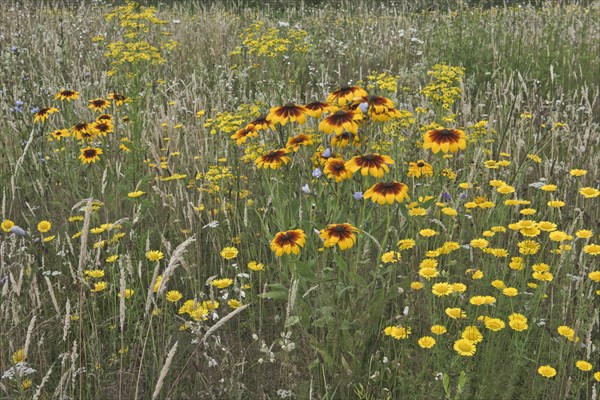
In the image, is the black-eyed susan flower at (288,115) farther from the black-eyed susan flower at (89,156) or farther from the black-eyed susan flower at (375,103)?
the black-eyed susan flower at (89,156)

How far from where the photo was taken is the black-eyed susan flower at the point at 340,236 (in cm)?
175

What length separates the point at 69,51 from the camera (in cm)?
573

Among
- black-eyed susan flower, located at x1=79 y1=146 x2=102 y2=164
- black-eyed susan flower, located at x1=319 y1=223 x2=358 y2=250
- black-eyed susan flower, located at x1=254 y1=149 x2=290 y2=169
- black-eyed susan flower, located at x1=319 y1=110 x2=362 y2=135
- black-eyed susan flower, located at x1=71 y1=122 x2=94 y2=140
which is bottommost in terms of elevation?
black-eyed susan flower, located at x1=319 y1=223 x2=358 y2=250

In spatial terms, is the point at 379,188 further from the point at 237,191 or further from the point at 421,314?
the point at 237,191

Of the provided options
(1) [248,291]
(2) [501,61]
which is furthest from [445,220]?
(2) [501,61]

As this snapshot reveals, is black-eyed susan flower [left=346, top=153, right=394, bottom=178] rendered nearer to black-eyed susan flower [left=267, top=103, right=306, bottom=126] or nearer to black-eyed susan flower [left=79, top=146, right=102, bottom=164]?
black-eyed susan flower [left=267, top=103, right=306, bottom=126]

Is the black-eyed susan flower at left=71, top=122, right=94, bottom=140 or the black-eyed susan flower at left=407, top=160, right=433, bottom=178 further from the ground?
the black-eyed susan flower at left=71, top=122, right=94, bottom=140

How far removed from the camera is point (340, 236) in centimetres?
179

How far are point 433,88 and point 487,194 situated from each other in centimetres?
65

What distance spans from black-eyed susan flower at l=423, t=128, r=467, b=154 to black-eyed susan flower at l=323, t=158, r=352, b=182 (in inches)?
11.3

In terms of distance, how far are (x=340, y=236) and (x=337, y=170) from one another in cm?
31

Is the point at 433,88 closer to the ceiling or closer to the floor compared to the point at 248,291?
closer to the ceiling

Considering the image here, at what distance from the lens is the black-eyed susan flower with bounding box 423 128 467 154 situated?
195 cm

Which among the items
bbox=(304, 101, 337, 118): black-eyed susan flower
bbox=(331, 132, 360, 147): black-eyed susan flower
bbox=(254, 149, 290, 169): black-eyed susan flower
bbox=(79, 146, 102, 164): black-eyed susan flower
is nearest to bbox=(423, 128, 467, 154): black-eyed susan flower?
bbox=(331, 132, 360, 147): black-eyed susan flower
